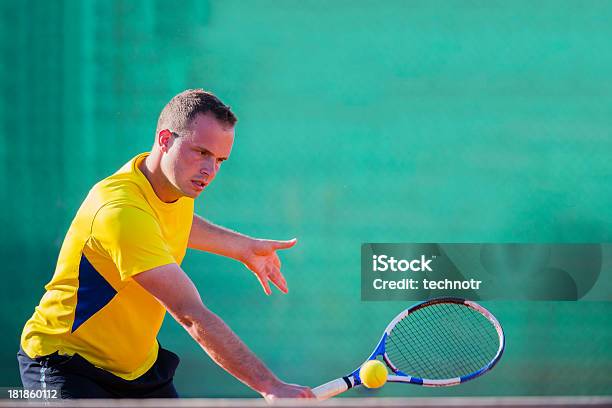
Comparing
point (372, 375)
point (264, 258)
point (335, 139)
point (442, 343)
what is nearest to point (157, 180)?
point (264, 258)

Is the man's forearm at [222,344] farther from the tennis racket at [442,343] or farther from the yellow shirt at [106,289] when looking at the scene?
the tennis racket at [442,343]

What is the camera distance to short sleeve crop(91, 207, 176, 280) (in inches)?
86.0

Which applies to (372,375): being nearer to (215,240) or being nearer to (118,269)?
(215,240)

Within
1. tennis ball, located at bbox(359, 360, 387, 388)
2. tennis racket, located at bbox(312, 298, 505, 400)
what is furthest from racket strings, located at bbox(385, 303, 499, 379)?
tennis ball, located at bbox(359, 360, 387, 388)

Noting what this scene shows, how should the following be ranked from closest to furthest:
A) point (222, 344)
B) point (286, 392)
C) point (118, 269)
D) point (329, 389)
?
point (286, 392) < point (222, 344) < point (118, 269) < point (329, 389)

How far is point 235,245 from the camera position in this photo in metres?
2.88

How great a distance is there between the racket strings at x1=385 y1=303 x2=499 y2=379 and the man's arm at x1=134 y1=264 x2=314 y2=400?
5.69ft

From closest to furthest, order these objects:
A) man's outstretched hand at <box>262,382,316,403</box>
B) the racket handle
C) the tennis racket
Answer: man's outstretched hand at <box>262,382,316,403</box> → the racket handle → the tennis racket

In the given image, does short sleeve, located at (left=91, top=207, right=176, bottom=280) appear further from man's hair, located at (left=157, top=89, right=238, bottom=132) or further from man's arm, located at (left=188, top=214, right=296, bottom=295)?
man's arm, located at (left=188, top=214, right=296, bottom=295)

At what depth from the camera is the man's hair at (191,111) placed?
247 centimetres

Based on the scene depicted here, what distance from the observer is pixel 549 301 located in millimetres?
3887

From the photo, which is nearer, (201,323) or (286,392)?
(286,392)

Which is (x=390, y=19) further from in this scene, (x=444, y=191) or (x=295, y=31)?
(x=444, y=191)

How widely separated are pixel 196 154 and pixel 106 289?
1.32ft
